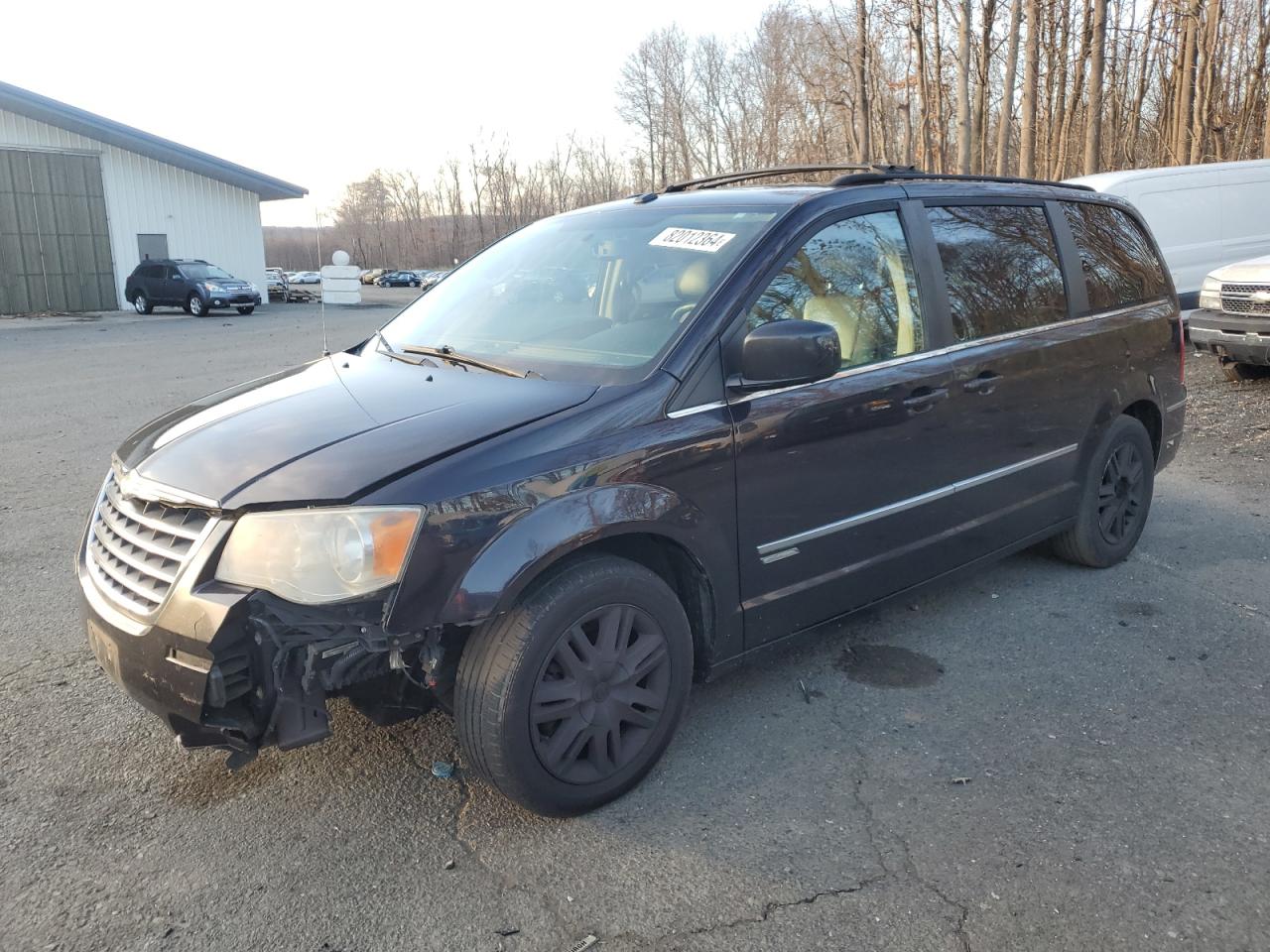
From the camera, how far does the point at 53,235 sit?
95.6 feet

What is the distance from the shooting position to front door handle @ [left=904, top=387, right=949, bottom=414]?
3.55m

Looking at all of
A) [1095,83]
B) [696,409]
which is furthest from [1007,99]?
[696,409]

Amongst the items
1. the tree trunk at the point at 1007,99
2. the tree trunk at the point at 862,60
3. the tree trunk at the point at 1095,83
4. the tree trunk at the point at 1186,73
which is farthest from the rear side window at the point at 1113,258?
the tree trunk at the point at 1186,73

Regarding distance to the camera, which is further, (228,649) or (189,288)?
(189,288)

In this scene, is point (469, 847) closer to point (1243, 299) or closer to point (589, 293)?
point (589, 293)

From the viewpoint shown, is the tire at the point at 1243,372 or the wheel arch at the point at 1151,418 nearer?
the wheel arch at the point at 1151,418

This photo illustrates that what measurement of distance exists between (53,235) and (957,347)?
32.6 meters

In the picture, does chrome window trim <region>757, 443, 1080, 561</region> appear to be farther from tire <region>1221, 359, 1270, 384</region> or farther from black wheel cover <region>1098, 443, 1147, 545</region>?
tire <region>1221, 359, 1270, 384</region>

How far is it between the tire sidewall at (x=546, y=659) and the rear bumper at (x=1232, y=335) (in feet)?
28.1

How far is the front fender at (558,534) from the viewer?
246 centimetres

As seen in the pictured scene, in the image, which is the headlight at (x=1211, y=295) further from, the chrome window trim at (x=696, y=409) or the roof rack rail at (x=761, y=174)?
the chrome window trim at (x=696, y=409)

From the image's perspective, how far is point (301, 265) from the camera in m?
A: 105

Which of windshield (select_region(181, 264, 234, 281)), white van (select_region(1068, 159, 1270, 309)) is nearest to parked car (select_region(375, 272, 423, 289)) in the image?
windshield (select_region(181, 264, 234, 281))

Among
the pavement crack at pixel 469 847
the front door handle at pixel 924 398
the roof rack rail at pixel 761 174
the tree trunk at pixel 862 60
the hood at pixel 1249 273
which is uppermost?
the tree trunk at pixel 862 60
